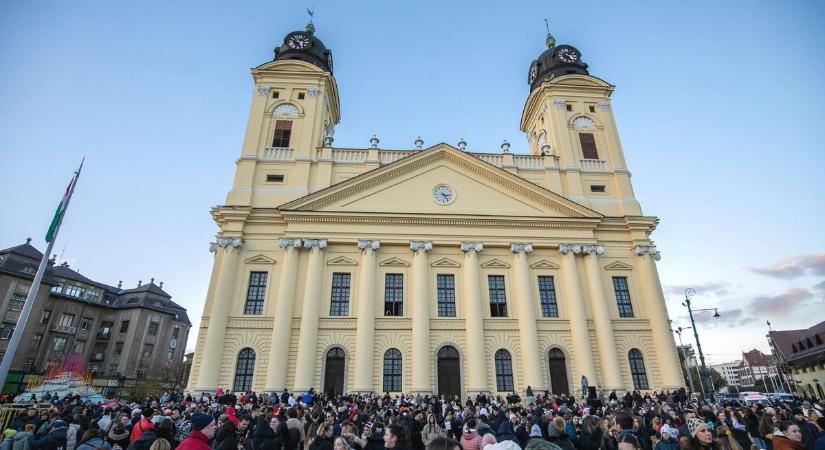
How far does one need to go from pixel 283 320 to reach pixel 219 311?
3.63m

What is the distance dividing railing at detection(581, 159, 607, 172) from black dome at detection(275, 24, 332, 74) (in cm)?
2177

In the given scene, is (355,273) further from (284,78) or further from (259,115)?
(284,78)

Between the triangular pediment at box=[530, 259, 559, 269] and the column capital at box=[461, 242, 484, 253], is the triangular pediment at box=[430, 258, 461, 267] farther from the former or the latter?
the triangular pediment at box=[530, 259, 559, 269]

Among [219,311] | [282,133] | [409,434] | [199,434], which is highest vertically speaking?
[282,133]

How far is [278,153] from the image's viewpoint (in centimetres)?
2945

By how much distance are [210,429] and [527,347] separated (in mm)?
21139

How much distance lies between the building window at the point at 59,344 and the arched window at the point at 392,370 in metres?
44.3

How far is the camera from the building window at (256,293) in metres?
24.5

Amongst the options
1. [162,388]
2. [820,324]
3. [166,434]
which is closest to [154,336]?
[162,388]

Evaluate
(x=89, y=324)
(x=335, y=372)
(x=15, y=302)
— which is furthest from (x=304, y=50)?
(x=89, y=324)

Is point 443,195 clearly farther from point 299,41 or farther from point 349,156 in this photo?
point 299,41

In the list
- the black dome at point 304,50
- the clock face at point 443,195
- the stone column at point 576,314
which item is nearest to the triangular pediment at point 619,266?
the stone column at point 576,314

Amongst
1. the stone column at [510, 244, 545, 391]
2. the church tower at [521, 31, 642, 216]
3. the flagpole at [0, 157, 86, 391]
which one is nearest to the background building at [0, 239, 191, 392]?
the flagpole at [0, 157, 86, 391]

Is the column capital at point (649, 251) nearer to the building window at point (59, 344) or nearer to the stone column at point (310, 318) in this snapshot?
the stone column at point (310, 318)
